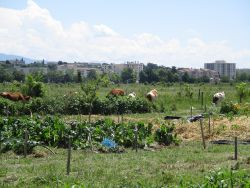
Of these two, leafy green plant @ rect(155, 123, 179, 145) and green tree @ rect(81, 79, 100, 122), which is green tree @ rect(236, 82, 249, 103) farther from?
leafy green plant @ rect(155, 123, 179, 145)

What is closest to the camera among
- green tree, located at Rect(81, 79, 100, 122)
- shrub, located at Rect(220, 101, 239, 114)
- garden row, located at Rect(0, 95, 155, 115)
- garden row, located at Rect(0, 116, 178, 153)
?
garden row, located at Rect(0, 116, 178, 153)

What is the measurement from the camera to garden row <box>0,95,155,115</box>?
78.3ft

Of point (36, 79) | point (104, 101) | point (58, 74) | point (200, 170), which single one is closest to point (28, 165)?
point (200, 170)

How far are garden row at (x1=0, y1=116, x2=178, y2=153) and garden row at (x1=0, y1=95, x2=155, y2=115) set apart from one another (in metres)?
9.63

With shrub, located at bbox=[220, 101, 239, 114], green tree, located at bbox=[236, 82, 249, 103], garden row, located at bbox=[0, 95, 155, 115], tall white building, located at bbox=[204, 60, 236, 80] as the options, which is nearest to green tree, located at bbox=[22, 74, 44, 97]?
garden row, located at bbox=[0, 95, 155, 115]

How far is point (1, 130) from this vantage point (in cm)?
1357

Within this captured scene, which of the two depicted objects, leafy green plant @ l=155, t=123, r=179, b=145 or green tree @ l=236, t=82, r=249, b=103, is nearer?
leafy green plant @ l=155, t=123, r=179, b=145

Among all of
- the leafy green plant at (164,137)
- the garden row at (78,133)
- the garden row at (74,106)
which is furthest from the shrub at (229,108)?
the garden row at (78,133)

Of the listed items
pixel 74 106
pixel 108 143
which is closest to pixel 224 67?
pixel 74 106

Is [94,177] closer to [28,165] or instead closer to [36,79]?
[28,165]

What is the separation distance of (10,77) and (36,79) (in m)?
47.3

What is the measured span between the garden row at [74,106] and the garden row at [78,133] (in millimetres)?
9633

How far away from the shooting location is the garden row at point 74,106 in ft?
78.3

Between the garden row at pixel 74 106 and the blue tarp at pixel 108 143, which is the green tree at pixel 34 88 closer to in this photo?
the garden row at pixel 74 106
